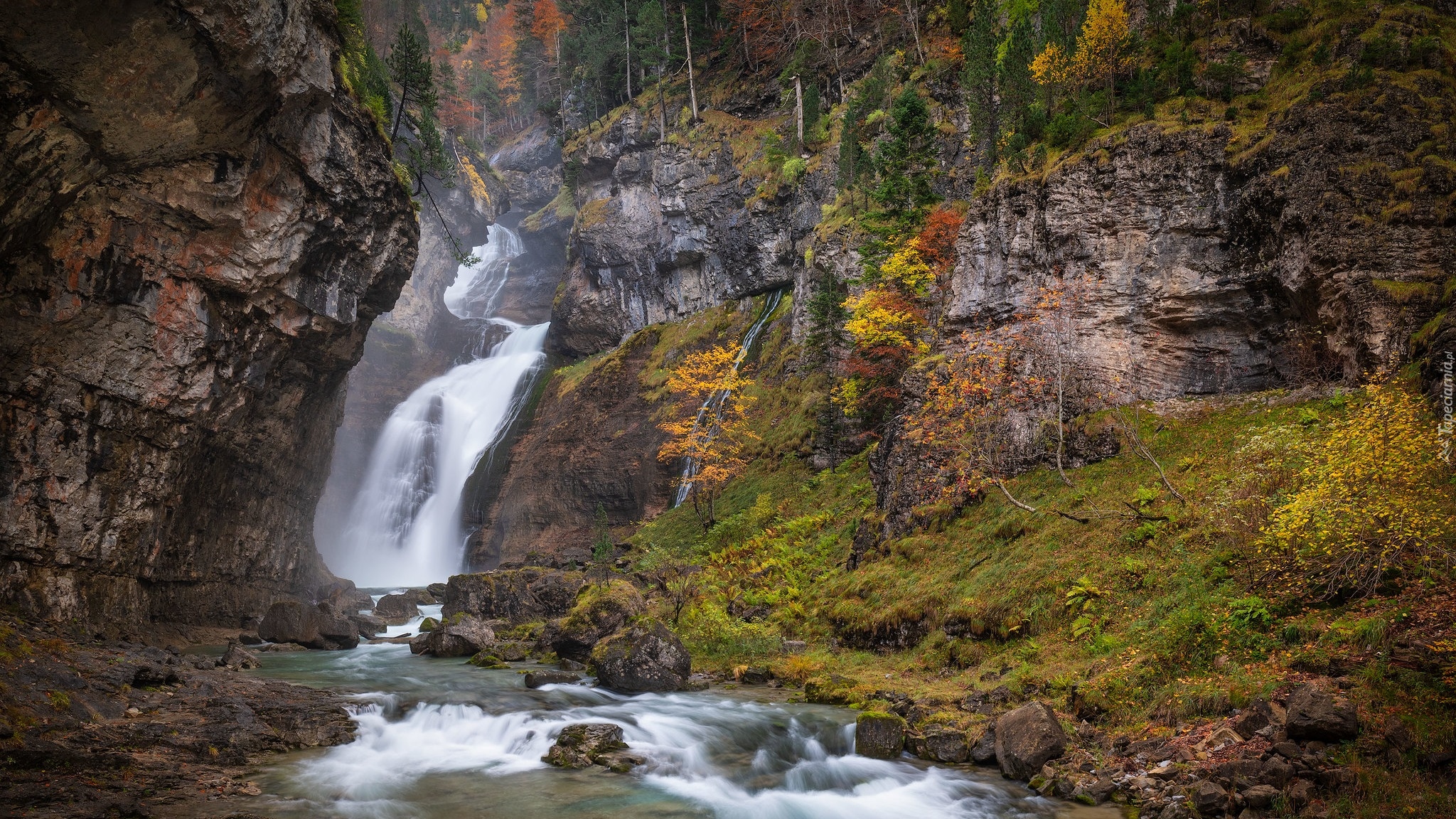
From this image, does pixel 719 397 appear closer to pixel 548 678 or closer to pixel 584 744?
pixel 548 678

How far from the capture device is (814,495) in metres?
26.8

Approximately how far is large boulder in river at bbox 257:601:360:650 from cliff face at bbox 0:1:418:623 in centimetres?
289

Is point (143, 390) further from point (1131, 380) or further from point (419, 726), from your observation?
point (1131, 380)

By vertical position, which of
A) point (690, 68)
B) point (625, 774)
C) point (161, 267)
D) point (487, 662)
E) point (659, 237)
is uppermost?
point (690, 68)

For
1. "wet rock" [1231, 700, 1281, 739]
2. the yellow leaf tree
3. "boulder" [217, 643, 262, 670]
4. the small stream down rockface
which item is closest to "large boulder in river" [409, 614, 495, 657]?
the small stream down rockface

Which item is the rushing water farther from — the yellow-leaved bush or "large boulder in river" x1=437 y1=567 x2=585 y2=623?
"large boulder in river" x1=437 y1=567 x2=585 y2=623

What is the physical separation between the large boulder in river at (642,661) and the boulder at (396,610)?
1615cm

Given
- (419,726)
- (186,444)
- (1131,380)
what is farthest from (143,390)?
(1131,380)

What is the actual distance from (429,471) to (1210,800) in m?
42.7

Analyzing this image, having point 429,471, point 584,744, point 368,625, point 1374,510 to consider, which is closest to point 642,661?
point 584,744

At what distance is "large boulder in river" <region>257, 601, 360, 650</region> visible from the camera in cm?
2267

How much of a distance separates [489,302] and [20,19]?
168 ft

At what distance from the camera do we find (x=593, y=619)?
63.3 feet

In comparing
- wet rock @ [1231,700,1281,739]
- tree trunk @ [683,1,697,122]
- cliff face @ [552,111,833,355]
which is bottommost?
wet rock @ [1231,700,1281,739]
